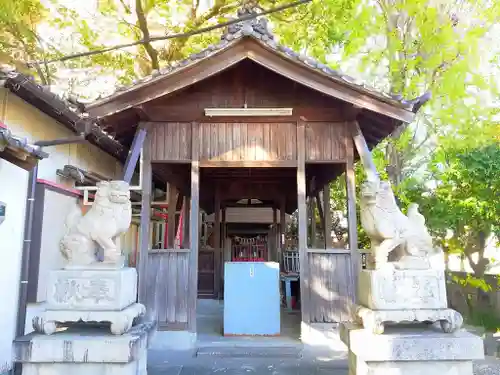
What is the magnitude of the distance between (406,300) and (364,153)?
3.11 meters

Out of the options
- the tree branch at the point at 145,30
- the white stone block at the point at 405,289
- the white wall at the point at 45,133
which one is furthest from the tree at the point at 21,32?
the white stone block at the point at 405,289

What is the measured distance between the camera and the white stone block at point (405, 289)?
16.1 feet

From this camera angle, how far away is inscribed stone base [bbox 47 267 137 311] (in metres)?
4.86

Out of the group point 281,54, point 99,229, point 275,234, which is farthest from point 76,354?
point 275,234

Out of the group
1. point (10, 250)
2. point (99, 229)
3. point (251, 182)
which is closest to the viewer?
point (99, 229)

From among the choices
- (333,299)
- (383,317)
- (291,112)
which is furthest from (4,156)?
(333,299)

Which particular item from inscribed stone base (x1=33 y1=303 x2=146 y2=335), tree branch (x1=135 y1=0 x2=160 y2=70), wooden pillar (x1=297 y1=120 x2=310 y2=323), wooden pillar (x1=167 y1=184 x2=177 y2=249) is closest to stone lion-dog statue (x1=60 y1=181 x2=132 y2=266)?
inscribed stone base (x1=33 y1=303 x2=146 y2=335)

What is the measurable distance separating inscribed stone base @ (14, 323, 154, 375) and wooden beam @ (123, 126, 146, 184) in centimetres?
302

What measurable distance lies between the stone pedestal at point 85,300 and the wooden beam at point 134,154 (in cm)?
232

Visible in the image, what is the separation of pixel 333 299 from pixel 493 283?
530 cm

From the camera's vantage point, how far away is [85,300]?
4871 mm

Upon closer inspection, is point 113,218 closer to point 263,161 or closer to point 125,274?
→ point 125,274

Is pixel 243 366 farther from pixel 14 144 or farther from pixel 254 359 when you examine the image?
pixel 14 144

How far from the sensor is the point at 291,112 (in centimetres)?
751
